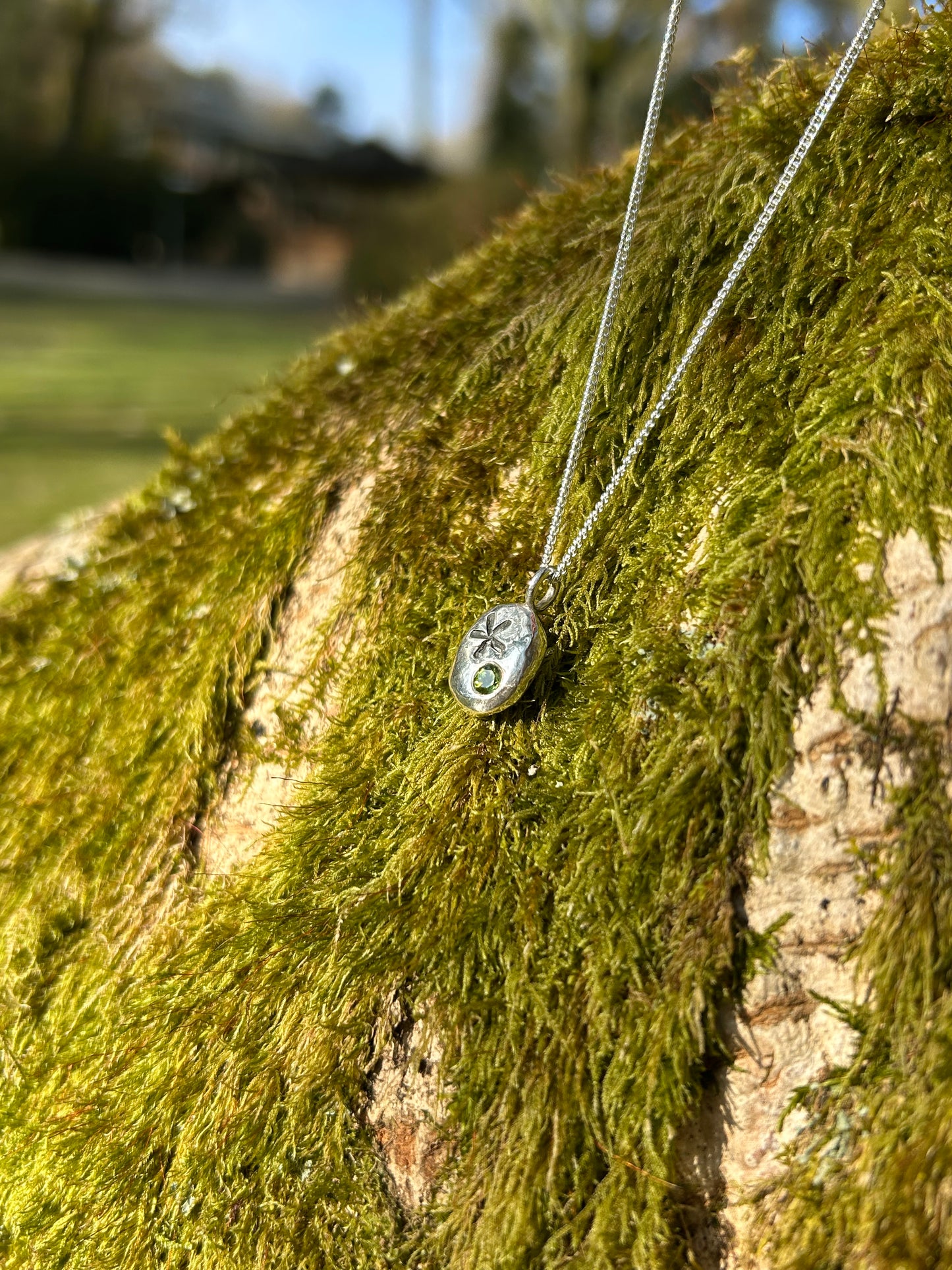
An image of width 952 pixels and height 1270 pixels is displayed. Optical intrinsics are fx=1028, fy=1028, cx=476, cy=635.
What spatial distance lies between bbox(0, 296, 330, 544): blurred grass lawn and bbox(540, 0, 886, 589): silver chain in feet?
2.98

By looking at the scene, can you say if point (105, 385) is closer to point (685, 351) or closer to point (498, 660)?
point (685, 351)

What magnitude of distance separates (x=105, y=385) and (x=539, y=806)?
11.3 m

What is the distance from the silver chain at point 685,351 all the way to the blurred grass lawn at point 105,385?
35.8 inches

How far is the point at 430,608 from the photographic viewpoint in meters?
1.57

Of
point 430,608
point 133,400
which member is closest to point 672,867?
point 430,608

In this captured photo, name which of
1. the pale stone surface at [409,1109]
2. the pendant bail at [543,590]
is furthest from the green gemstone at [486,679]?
the pale stone surface at [409,1109]

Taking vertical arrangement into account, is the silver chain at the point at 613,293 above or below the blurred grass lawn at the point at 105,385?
below

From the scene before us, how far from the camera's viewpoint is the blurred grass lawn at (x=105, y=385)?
737 centimetres

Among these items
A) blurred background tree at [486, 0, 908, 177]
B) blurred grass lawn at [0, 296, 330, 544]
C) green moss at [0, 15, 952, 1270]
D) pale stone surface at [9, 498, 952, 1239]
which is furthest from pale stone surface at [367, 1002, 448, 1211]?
blurred background tree at [486, 0, 908, 177]

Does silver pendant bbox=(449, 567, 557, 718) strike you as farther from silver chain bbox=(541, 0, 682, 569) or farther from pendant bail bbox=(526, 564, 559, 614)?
silver chain bbox=(541, 0, 682, 569)

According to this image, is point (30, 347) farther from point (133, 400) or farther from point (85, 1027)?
point (85, 1027)

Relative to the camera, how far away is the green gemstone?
1.39 meters

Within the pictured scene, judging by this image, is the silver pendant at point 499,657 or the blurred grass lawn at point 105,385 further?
the blurred grass lawn at point 105,385

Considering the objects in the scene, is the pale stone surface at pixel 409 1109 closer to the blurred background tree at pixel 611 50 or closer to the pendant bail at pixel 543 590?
the pendant bail at pixel 543 590
